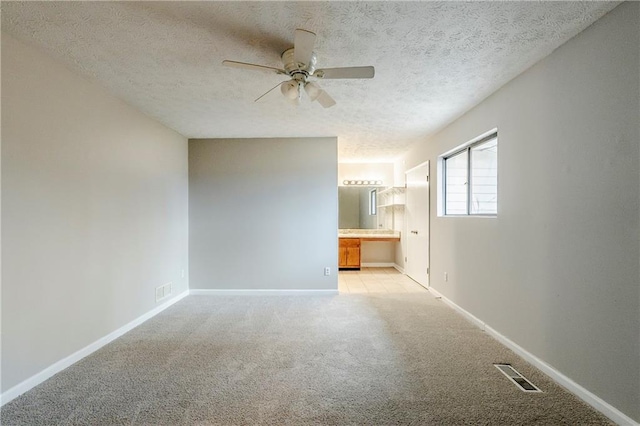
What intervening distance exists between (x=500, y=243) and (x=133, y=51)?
3351 millimetres

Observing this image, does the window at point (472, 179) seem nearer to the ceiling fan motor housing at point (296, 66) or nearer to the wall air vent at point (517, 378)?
the wall air vent at point (517, 378)

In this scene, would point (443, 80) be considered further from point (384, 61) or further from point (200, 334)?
point (200, 334)

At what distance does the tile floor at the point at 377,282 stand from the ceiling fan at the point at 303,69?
3289 mm

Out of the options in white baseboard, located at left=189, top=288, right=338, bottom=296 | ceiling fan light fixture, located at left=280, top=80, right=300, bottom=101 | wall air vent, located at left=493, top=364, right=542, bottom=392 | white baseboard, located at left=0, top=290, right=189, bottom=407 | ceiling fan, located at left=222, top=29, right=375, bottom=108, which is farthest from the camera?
white baseboard, located at left=189, top=288, right=338, bottom=296

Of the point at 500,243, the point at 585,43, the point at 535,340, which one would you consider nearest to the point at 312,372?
the point at 535,340

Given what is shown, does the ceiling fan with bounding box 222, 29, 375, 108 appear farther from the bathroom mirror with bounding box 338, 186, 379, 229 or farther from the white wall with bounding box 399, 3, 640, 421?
the bathroom mirror with bounding box 338, 186, 379, 229

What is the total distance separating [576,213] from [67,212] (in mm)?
3628

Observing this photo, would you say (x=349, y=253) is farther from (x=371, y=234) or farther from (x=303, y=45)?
(x=303, y=45)

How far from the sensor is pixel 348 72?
2070 mm

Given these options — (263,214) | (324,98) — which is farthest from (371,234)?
(324,98)

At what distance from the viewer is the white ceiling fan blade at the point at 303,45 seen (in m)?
1.70

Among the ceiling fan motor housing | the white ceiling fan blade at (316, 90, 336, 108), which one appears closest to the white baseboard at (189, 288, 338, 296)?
the white ceiling fan blade at (316, 90, 336, 108)

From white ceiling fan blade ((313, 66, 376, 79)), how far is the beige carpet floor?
A: 83.4 inches

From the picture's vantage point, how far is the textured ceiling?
5.73 feet
